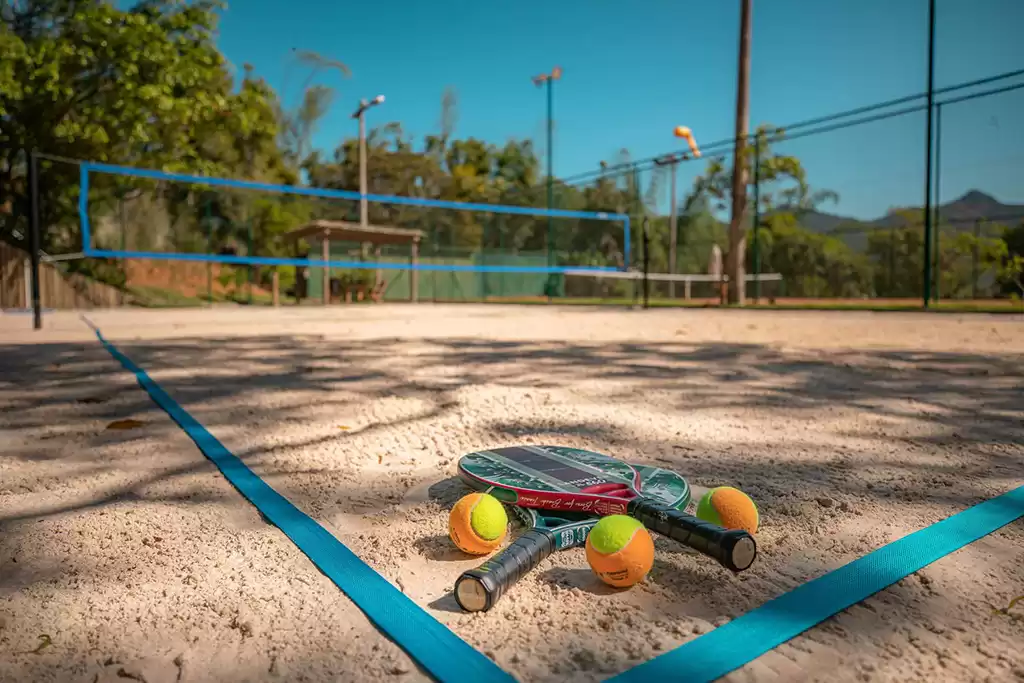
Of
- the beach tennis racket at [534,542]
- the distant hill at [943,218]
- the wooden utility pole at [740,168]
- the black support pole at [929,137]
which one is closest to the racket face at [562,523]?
the beach tennis racket at [534,542]

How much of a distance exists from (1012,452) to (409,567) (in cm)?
198

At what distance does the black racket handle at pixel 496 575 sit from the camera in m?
1.09

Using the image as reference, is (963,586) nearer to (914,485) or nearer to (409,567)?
(914,485)

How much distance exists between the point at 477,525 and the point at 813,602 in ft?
2.04

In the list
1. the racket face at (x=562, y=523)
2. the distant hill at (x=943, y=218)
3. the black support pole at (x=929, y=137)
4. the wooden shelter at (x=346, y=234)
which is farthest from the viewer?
the wooden shelter at (x=346, y=234)

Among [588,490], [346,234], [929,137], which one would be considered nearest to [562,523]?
[588,490]

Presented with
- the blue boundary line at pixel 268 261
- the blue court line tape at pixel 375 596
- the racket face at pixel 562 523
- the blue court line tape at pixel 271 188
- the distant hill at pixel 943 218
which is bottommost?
the blue court line tape at pixel 375 596

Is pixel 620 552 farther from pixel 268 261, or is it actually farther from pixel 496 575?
pixel 268 261

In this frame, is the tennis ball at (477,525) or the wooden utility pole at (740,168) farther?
the wooden utility pole at (740,168)

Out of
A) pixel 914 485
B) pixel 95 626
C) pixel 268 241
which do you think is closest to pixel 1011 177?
pixel 914 485

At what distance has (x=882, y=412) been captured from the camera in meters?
2.76

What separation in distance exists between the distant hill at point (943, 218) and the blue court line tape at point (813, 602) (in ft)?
38.1

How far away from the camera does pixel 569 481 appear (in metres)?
1.52

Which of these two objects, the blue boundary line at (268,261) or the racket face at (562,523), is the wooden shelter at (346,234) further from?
the racket face at (562,523)
